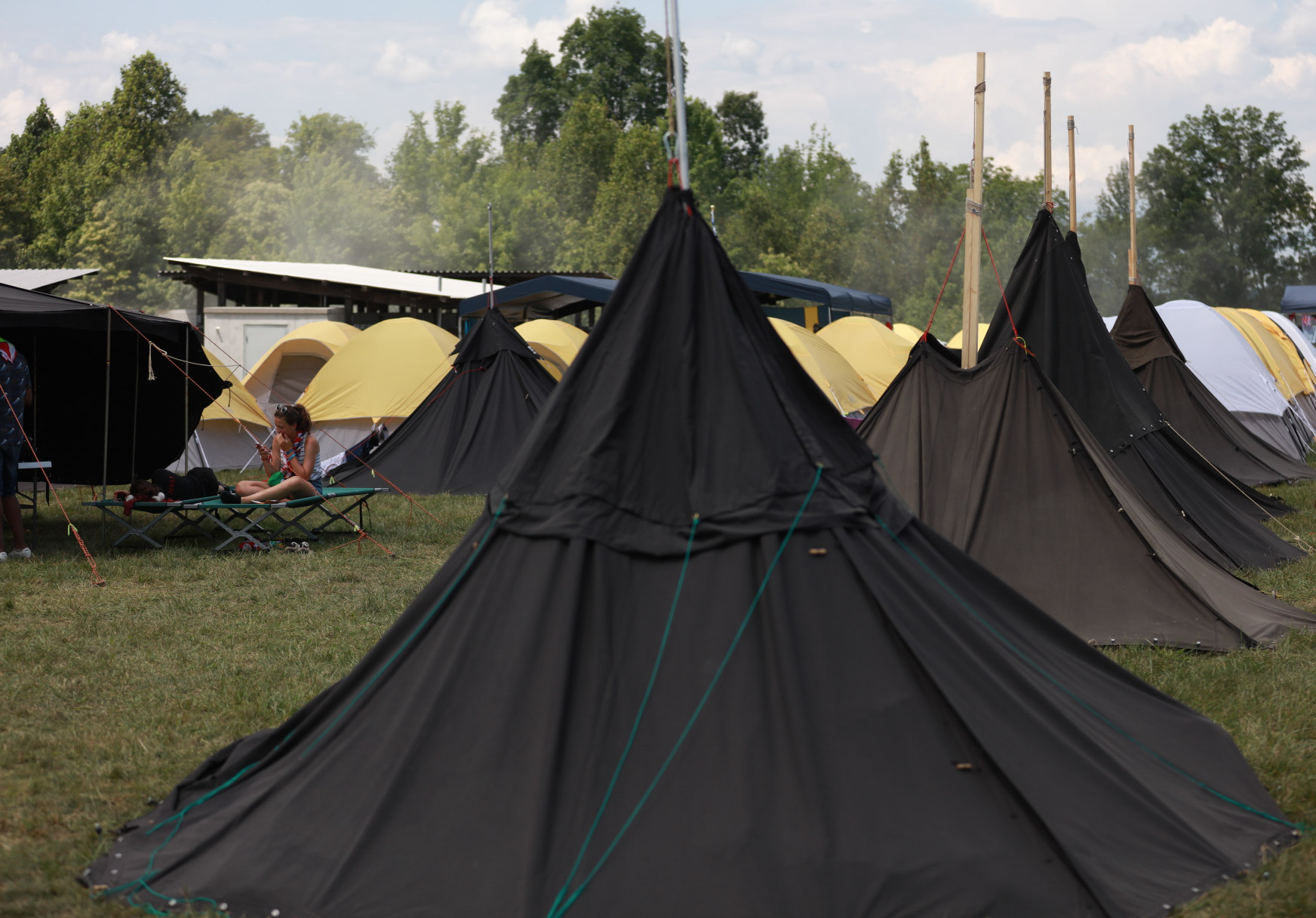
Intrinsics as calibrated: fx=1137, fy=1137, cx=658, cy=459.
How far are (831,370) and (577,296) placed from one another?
5.56 m

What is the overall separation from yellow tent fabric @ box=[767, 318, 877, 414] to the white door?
967 cm

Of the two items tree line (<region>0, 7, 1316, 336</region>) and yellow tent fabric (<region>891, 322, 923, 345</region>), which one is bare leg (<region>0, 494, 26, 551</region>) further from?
tree line (<region>0, 7, 1316, 336</region>)

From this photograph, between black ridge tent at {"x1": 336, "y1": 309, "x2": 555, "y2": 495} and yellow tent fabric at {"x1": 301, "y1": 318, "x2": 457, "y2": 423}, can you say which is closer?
black ridge tent at {"x1": 336, "y1": 309, "x2": 555, "y2": 495}

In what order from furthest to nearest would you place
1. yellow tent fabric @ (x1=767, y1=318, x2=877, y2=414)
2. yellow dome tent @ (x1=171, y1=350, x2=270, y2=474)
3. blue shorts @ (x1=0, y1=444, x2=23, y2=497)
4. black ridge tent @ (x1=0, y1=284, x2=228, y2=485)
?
yellow tent fabric @ (x1=767, y1=318, x2=877, y2=414), yellow dome tent @ (x1=171, y1=350, x2=270, y2=474), black ridge tent @ (x1=0, y1=284, x2=228, y2=485), blue shorts @ (x1=0, y1=444, x2=23, y2=497)

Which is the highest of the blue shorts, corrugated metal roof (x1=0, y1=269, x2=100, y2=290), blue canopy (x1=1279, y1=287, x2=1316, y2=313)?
blue canopy (x1=1279, y1=287, x2=1316, y2=313)

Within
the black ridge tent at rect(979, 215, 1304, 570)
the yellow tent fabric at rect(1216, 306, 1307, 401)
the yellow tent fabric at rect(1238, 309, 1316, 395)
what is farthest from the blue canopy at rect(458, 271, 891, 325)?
the black ridge tent at rect(979, 215, 1304, 570)

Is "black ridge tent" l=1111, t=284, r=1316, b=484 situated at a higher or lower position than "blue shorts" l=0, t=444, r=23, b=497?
higher

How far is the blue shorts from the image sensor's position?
9.59 m

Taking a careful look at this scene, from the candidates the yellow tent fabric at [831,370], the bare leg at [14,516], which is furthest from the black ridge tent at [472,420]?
the yellow tent fabric at [831,370]

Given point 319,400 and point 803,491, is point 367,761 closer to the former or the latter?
point 803,491

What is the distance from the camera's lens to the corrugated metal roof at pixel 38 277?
19.5 metres

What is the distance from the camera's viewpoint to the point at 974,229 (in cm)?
753

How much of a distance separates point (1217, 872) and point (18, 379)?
964 centimetres

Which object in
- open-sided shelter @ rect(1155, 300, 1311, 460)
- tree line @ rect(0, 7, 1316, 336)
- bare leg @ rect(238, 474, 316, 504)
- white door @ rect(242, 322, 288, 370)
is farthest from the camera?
tree line @ rect(0, 7, 1316, 336)
